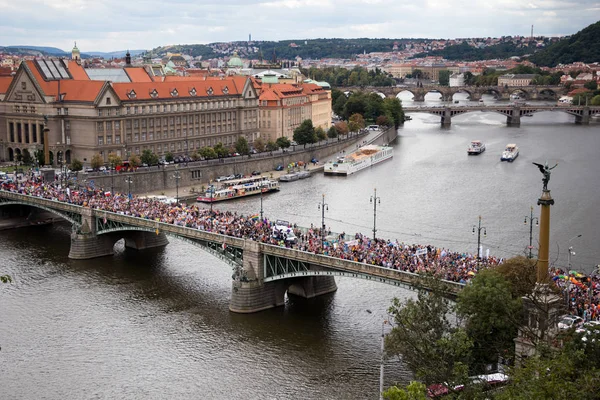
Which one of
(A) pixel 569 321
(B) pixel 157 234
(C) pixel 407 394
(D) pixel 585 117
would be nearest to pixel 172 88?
(B) pixel 157 234

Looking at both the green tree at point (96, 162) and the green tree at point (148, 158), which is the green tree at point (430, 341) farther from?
the green tree at point (148, 158)

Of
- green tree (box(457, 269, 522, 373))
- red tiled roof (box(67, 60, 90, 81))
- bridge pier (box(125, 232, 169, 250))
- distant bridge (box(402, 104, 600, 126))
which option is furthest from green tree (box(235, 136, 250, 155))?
green tree (box(457, 269, 522, 373))

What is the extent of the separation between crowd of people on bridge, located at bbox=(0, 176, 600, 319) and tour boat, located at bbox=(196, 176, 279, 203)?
51.2 feet

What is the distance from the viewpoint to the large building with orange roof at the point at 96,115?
89.3 meters

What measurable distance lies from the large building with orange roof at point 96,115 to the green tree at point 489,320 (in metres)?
60.1

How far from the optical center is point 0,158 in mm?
94125

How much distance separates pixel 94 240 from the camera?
60531 millimetres

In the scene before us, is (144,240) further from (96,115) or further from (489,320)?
(489,320)

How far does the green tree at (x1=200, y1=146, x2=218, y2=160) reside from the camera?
94.1m

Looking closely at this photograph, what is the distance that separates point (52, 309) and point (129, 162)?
127 ft

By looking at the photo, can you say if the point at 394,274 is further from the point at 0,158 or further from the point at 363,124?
the point at 363,124

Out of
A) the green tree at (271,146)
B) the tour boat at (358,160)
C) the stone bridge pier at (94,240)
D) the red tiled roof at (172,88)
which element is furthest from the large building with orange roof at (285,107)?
the stone bridge pier at (94,240)

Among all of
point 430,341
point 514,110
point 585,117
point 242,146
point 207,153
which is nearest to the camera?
point 430,341

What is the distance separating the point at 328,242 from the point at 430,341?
1610 centimetres
